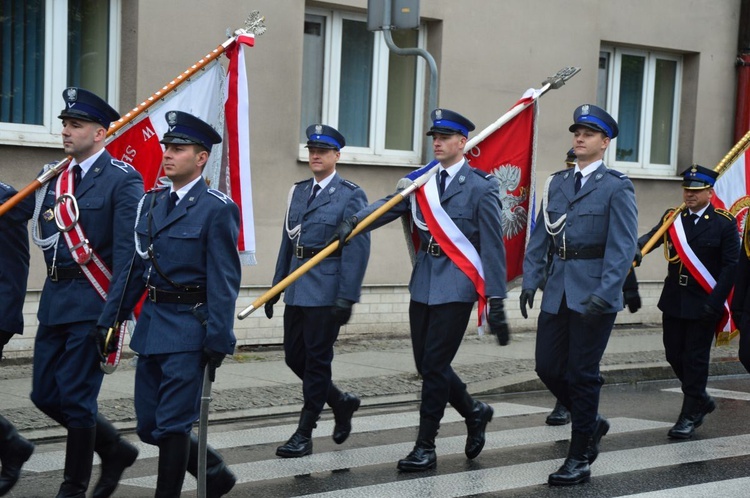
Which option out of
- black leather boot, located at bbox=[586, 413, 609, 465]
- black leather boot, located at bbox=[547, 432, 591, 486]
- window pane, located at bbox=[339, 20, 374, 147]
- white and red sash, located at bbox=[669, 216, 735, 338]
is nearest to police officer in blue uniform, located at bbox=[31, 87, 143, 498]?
black leather boot, located at bbox=[547, 432, 591, 486]

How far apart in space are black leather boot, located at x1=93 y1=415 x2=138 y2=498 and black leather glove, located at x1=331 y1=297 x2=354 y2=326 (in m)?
1.66

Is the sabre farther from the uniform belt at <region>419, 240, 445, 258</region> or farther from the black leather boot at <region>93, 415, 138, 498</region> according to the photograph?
the black leather boot at <region>93, 415, 138, 498</region>

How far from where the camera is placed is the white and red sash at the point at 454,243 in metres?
7.52

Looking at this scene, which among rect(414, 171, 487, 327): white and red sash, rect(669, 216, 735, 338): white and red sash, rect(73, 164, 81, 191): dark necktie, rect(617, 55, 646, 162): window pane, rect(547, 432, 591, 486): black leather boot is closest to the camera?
rect(73, 164, 81, 191): dark necktie

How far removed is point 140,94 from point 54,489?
5.83 metres

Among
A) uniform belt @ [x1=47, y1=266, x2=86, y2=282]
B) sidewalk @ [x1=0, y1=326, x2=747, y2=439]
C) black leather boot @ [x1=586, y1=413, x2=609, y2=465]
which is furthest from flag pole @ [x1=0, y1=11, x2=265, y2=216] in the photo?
black leather boot @ [x1=586, y1=413, x2=609, y2=465]

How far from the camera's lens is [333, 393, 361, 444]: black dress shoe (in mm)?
8094

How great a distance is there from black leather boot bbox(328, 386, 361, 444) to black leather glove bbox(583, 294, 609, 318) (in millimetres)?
1715

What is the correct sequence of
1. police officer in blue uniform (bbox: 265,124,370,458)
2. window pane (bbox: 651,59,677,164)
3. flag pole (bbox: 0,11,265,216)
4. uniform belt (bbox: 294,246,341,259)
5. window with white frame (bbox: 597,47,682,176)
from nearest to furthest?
flag pole (bbox: 0,11,265,216), police officer in blue uniform (bbox: 265,124,370,458), uniform belt (bbox: 294,246,341,259), window with white frame (bbox: 597,47,682,176), window pane (bbox: 651,59,677,164)

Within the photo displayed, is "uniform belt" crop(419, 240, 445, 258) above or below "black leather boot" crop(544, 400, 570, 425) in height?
above

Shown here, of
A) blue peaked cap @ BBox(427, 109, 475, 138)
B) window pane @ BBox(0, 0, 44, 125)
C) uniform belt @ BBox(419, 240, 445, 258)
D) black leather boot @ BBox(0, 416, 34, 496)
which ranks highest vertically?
window pane @ BBox(0, 0, 44, 125)

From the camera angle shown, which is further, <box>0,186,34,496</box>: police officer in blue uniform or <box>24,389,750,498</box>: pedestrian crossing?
<box>24,389,750,498</box>: pedestrian crossing

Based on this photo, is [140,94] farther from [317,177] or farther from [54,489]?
[54,489]

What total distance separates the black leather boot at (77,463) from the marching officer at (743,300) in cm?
449
